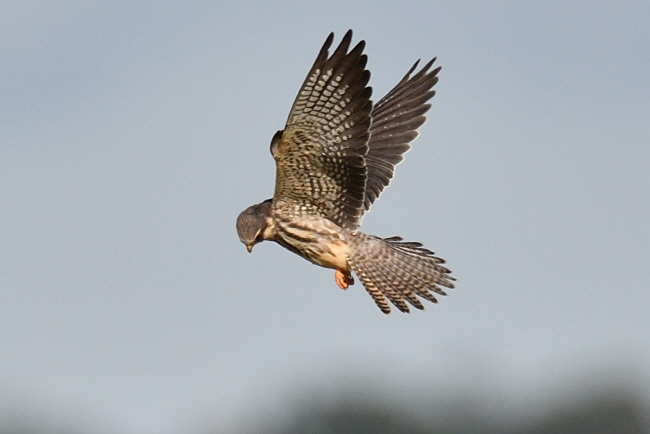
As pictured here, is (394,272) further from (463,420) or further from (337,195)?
(463,420)

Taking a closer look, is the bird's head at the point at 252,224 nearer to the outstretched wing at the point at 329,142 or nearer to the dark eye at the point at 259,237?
the dark eye at the point at 259,237

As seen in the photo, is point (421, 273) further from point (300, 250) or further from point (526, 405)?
point (526, 405)

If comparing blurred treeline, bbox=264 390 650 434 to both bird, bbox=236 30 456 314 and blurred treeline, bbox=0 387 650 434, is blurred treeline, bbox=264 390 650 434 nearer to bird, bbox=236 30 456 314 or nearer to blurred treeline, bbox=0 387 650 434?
blurred treeline, bbox=0 387 650 434

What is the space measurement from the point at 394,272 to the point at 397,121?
6.38ft

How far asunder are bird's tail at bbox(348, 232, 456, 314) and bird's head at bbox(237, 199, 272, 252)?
861 millimetres

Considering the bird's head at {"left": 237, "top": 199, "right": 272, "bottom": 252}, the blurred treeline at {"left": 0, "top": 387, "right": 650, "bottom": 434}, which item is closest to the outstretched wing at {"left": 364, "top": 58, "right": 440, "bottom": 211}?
the bird's head at {"left": 237, "top": 199, "right": 272, "bottom": 252}

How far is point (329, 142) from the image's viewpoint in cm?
1563

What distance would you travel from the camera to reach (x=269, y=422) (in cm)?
7062

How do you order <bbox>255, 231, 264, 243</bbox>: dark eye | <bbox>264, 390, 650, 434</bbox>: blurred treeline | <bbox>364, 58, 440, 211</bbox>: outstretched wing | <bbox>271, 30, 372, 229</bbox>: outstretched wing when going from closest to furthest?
<bbox>271, 30, 372, 229</bbox>: outstretched wing < <bbox>255, 231, 264, 243</bbox>: dark eye < <bbox>364, 58, 440, 211</bbox>: outstretched wing < <bbox>264, 390, 650, 434</bbox>: blurred treeline

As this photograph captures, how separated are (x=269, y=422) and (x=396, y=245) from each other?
179 ft

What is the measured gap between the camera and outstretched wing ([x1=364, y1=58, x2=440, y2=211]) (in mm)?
17531

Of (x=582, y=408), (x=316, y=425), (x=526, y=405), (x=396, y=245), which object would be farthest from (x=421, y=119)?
(x=526, y=405)

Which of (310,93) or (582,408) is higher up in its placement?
(582,408)

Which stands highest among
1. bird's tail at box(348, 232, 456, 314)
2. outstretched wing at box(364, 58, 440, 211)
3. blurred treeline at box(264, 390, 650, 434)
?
blurred treeline at box(264, 390, 650, 434)
